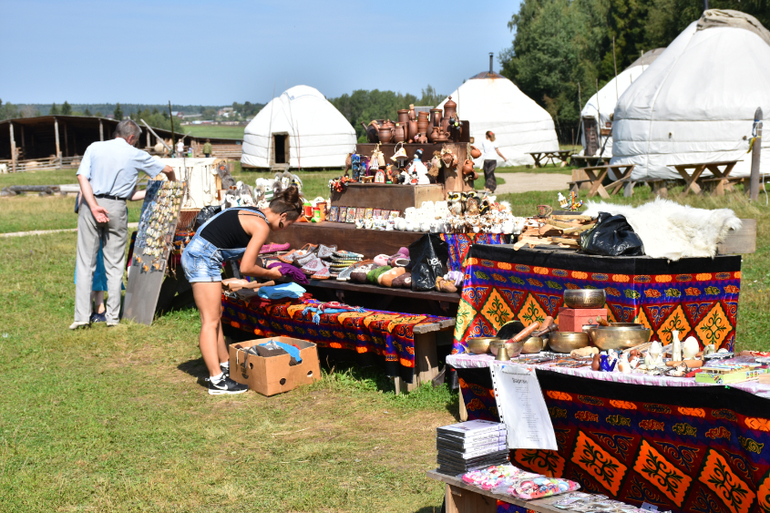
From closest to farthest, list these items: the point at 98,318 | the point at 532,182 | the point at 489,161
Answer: the point at 98,318, the point at 489,161, the point at 532,182

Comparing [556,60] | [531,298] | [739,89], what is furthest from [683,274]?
[556,60]

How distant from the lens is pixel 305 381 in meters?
5.61

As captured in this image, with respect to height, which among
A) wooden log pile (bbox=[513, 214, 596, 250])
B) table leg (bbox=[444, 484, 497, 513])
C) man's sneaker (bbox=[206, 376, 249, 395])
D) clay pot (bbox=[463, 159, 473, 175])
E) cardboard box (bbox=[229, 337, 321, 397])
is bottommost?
man's sneaker (bbox=[206, 376, 249, 395])

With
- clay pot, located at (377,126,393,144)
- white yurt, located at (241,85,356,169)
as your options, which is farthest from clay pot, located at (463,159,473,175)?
white yurt, located at (241,85,356,169)

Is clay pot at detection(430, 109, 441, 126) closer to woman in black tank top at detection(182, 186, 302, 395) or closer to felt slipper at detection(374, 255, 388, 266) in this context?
felt slipper at detection(374, 255, 388, 266)

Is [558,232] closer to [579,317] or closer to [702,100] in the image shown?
[579,317]

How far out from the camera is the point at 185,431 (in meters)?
4.77

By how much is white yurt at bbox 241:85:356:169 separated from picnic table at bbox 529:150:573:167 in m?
6.71

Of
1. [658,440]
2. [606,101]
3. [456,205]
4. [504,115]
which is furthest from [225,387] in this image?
[606,101]

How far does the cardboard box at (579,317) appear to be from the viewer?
11.7 feet

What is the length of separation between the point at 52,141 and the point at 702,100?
30.9m

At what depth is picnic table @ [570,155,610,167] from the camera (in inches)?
863

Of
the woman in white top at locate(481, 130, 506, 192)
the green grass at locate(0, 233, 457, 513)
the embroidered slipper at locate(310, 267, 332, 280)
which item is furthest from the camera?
the woman in white top at locate(481, 130, 506, 192)

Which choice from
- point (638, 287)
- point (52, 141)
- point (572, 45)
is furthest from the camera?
point (572, 45)
